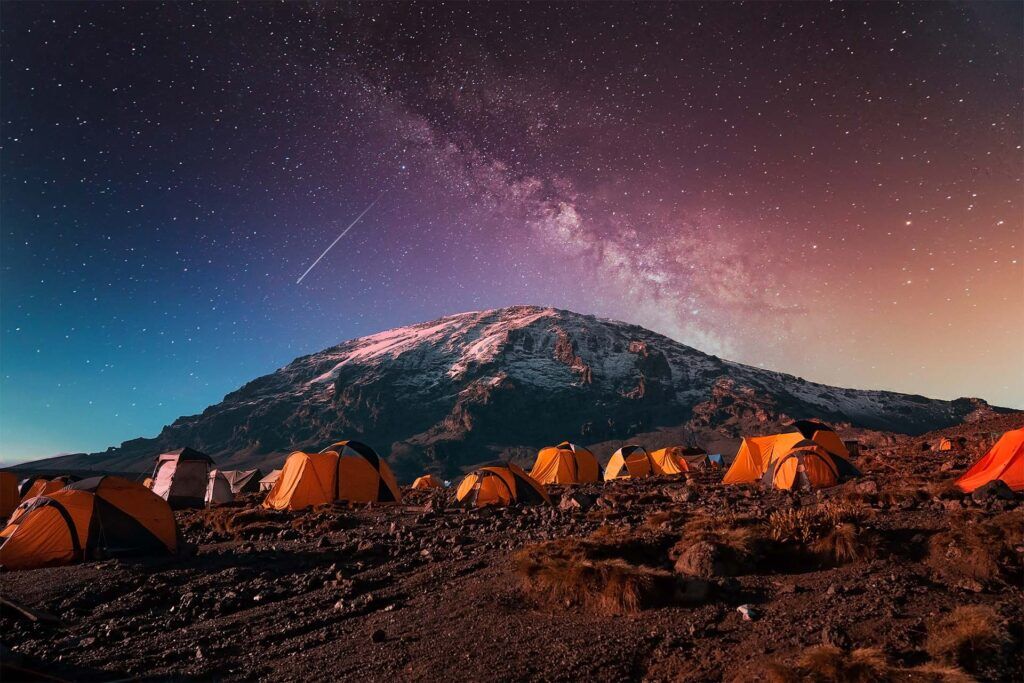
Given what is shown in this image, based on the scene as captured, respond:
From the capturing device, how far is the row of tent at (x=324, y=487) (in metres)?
14.1

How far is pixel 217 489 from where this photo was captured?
33938 mm

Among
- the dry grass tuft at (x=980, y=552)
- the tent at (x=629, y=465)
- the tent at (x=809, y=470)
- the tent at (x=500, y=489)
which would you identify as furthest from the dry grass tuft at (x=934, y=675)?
the tent at (x=629, y=465)

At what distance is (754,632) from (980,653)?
250cm

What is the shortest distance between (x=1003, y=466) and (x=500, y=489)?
18.1 meters

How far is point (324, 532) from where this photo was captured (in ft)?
57.9

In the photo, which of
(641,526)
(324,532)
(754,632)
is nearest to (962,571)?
(754,632)

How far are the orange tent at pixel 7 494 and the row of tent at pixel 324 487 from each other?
0.07 metres

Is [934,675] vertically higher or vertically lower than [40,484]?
lower

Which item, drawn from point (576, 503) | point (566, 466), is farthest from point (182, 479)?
point (566, 466)

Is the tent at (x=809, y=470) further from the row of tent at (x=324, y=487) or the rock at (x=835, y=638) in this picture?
the rock at (x=835, y=638)

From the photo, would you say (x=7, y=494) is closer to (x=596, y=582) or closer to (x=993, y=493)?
(x=596, y=582)

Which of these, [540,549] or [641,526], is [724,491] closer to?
[641,526]

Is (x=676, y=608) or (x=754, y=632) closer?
(x=754, y=632)

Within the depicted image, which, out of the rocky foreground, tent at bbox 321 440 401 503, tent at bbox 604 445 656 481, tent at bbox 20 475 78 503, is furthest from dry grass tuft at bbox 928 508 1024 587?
tent at bbox 20 475 78 503
